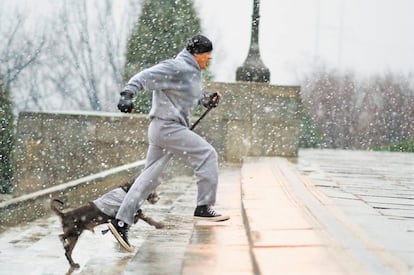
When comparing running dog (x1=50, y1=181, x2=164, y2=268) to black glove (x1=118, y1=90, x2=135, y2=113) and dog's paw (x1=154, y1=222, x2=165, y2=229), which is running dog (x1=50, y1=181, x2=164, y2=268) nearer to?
dog's paw (x1=154, y1=222, x2=165, y2=229)

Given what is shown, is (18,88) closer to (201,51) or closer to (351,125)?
(351,125)

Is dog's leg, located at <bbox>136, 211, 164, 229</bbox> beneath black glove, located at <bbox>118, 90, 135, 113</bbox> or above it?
beneath

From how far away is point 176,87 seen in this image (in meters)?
4.78

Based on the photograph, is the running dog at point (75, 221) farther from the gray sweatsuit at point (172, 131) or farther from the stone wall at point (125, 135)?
the stone wall at point (125, 135)

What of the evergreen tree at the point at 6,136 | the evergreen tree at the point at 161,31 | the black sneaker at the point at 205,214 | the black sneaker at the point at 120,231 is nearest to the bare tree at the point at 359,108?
the evergreen tree at the point at 161,31

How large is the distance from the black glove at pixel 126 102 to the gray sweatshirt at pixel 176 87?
32cm

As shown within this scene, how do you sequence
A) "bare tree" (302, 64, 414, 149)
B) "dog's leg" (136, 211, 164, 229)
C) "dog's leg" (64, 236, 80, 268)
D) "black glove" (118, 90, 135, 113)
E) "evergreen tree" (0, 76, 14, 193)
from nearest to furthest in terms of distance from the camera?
"black glove" (118, 90, 135, 113) → "dog's leg" (64, 236, 80, 268) → "dog's leg" (136, 211, 164, 229) → "evergreen tree" (0, 76, 14, 193) → "bare tree" (302, 64, 414, 149)

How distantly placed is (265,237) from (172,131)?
1.10 m

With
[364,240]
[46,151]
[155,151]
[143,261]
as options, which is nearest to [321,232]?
[364,240]

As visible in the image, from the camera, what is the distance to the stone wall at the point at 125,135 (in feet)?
36.6

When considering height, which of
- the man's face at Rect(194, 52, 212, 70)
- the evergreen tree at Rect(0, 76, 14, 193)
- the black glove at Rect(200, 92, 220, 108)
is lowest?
the evergreen tree at Rect(0, 76, 14, 193)

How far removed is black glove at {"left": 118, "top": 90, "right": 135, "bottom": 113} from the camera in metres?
4.24

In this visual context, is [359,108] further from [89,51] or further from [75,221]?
[75,221]

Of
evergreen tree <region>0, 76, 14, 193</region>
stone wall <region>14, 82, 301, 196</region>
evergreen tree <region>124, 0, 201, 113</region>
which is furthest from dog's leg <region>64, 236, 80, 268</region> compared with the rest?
evergreen tree <region>124, 0, 201, 113</region>
